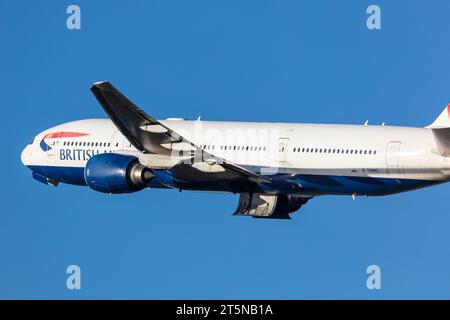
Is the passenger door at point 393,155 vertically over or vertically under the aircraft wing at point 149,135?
under

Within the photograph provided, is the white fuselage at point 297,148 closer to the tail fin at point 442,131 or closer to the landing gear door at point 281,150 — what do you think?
the landing gear door at point 281,150

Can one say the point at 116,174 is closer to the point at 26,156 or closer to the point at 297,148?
the point at 297,148

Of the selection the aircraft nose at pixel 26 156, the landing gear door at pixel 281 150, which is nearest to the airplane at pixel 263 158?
the landing gear door at pixel 281 150

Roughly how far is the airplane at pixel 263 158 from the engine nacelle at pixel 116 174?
44mm

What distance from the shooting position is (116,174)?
51.1 meters

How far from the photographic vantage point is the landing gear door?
5195cm

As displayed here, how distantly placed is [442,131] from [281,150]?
8217 mm

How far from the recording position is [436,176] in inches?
1907

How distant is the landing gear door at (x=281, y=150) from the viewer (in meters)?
51.9

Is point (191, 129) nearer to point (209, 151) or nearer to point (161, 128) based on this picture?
point (209, 151)

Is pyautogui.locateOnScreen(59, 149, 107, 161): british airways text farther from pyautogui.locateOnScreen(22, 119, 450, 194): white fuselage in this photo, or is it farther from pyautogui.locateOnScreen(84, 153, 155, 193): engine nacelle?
pyautogui.locateOnScreen(84, 153, 155, 193): engine nacelle

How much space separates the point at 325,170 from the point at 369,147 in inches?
87.6

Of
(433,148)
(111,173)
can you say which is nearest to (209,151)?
(111,173)

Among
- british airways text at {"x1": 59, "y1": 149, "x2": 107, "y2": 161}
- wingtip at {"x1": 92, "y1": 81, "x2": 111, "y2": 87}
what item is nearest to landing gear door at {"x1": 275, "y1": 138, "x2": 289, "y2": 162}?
british airways text at {"x1": 59, "y1": 149, "x2": 107, "y2": 161}
